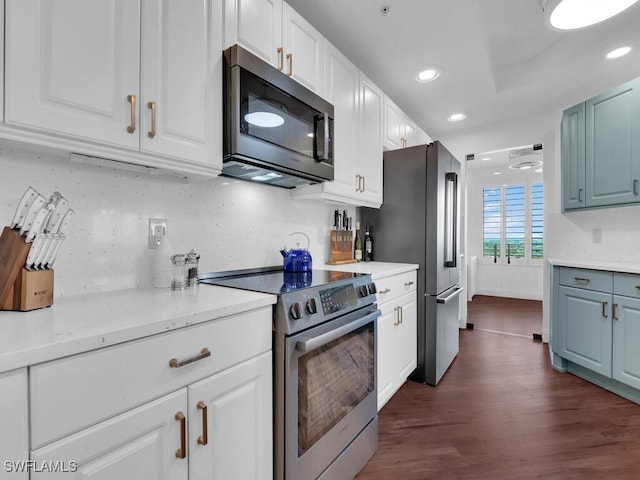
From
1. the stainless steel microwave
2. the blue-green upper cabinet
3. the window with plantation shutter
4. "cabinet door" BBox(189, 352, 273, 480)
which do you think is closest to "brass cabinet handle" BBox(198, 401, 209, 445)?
"cabinet door" BBox(189, 352, 273, 480)

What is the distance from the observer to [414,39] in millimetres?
2227

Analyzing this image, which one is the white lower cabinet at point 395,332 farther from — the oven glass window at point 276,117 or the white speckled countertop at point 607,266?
the white speckled countertop at point 607,266

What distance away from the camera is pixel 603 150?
2637 mm

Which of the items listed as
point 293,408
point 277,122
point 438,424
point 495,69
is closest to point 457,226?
point 495,69

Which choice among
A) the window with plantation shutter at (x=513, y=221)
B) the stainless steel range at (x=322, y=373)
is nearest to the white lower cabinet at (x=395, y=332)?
the stainless steel range at (x=322, y=373)

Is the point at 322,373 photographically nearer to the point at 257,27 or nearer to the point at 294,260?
the point at 294,260

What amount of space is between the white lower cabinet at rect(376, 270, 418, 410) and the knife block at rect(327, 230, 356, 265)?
0.48 m

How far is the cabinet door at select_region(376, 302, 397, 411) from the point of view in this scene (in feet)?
6.60

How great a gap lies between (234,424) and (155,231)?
0.91 meters

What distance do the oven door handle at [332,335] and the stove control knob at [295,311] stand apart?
0.10 meters

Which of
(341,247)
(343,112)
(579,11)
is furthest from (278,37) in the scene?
(579,11)

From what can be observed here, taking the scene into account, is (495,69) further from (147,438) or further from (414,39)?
(147,438)

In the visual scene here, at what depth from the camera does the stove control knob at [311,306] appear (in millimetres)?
1265

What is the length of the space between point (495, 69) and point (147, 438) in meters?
3.67
